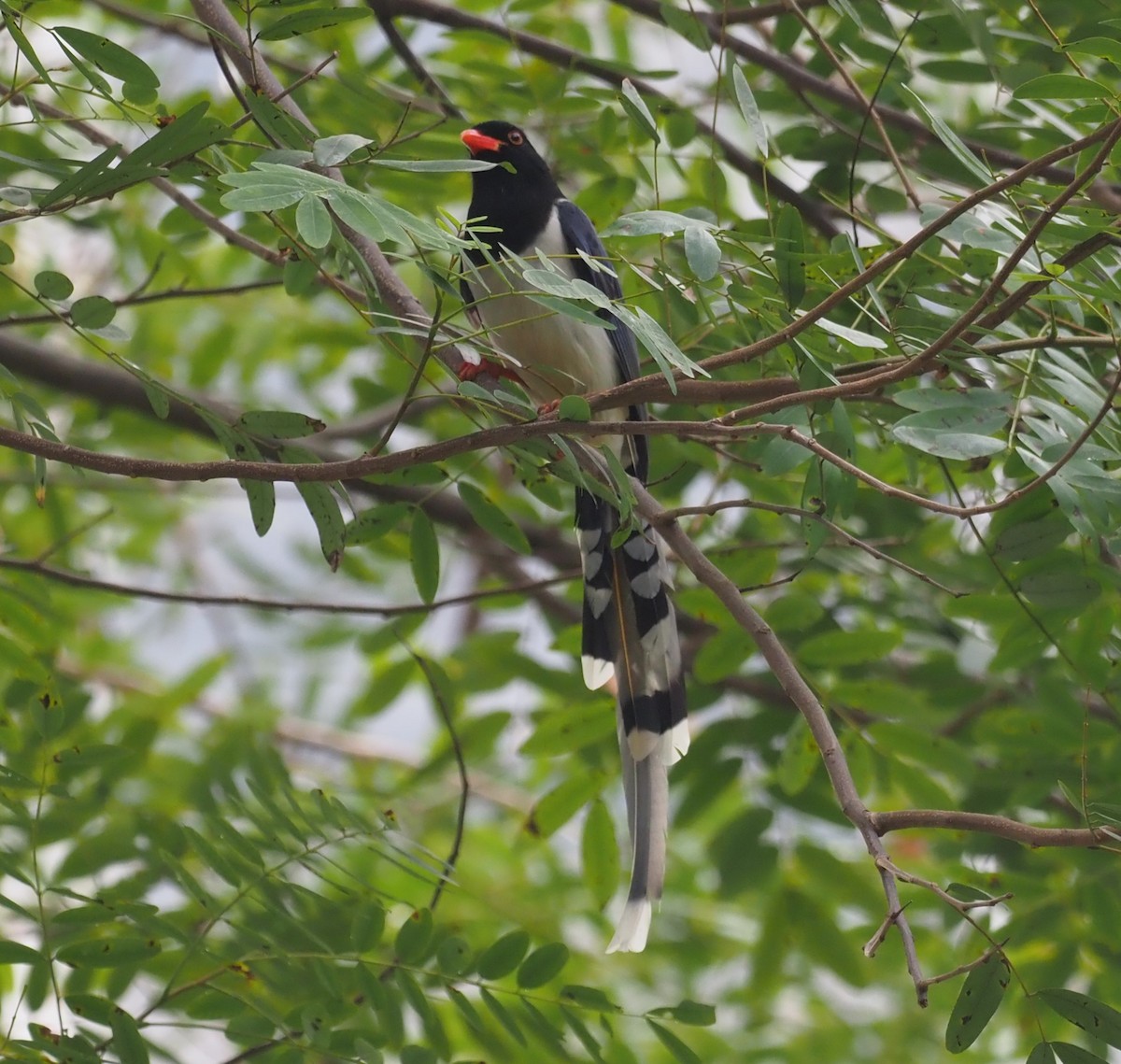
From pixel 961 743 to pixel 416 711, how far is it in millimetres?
3521

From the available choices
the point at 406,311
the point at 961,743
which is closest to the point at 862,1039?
the point at 961,743

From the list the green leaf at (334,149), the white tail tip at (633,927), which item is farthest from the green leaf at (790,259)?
the white tail tip at (633,927)

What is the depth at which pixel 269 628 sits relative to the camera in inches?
263

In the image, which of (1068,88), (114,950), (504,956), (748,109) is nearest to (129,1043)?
(114,950)

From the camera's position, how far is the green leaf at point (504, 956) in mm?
2531

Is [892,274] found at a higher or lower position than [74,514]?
higher

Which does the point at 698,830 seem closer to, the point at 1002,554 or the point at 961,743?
the point at 961,743

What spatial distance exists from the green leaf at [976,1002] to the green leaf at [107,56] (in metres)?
1.81

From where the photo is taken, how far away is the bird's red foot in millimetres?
2885

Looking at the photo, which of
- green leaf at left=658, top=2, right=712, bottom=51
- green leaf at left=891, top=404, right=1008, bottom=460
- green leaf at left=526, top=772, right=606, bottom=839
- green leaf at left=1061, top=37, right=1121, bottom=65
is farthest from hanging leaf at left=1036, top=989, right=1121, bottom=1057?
green leaf at left=658, top=2, right=712, bottom=51

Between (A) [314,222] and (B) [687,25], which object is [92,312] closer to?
(A) [314,222]

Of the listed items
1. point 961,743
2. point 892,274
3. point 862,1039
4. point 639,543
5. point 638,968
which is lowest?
point 862,1039

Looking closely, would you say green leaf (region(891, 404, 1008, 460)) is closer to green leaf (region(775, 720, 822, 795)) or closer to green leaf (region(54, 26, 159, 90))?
green leaf (region(775, 720, 822, 795))

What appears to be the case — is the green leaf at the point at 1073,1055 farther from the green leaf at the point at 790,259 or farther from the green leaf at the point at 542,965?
the green leaf at the point at 790,259
